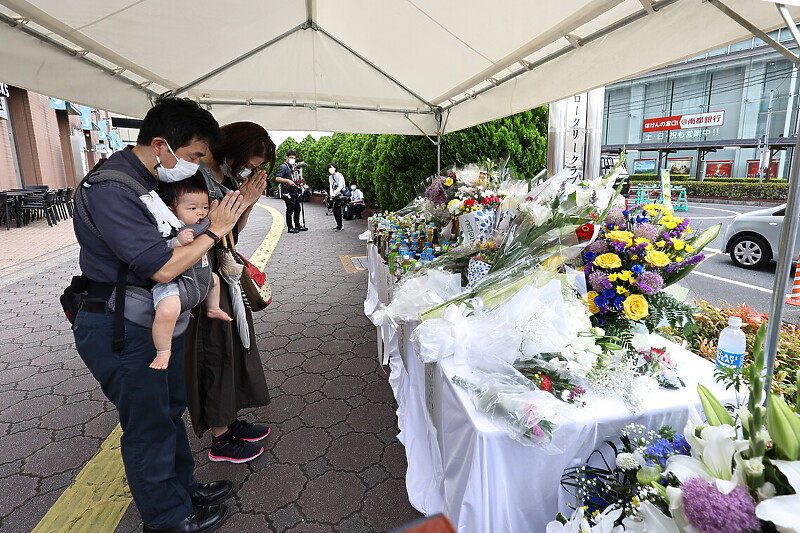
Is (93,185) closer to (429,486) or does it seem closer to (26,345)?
(429,486)

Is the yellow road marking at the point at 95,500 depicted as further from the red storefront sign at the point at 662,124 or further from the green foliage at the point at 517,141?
the red storefront sign at the point at 662,124

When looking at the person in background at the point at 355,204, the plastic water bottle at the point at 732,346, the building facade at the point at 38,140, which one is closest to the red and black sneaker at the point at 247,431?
the plastic water bottle at the point at 732,346

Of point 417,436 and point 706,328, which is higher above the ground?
point 706,328

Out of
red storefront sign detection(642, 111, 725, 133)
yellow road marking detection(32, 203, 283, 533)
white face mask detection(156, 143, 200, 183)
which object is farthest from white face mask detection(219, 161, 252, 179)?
red storefront sign detection(642, 111, 725, 133)

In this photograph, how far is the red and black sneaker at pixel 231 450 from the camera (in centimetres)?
238

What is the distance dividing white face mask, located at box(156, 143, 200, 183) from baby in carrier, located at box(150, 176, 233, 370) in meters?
0.06

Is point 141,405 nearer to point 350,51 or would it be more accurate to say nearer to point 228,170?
point 228,170

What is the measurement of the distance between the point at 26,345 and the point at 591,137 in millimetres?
5804

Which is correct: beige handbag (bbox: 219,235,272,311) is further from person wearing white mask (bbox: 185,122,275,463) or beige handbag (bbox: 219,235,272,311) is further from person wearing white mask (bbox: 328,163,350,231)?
person wearing white mask (bbox: 328,163,350,231)

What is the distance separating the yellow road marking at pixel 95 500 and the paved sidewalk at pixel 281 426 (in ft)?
0.17

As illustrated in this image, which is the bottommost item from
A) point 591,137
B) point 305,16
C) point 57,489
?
point 57,489

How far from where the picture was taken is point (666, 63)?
202 cm

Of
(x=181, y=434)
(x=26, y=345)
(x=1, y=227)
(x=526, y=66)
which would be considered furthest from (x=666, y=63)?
(x=1, y=227)

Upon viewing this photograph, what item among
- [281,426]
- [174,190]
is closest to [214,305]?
[174,190]
